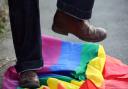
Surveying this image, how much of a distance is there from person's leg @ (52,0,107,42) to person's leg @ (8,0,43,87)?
12 cm

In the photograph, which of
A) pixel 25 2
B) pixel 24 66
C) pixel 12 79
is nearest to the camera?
pixel 25 2

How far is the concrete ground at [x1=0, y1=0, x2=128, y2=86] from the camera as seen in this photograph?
10.7 ft

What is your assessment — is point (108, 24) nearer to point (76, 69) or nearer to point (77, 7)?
point (76, 69)

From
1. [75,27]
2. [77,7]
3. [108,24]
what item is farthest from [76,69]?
[108,24]

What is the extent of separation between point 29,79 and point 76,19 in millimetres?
486

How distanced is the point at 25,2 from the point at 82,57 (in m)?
0.82

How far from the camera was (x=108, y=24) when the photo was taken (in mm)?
3760

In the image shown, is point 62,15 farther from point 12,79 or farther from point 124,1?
point 124,1

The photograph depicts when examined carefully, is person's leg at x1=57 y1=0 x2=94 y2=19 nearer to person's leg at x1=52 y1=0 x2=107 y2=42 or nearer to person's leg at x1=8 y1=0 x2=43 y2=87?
person's leg at x1=52 y1=0 x2=107 y2=42

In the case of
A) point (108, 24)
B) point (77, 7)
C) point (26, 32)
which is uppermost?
point (77, 7)

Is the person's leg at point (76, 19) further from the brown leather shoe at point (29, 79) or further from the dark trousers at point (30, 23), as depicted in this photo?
the brown leather shoe at point (29, 79)

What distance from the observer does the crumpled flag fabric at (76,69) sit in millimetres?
2574

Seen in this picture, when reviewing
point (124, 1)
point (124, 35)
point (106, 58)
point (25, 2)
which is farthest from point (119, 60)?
point (124, 1)

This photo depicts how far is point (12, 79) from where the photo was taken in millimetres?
2701
